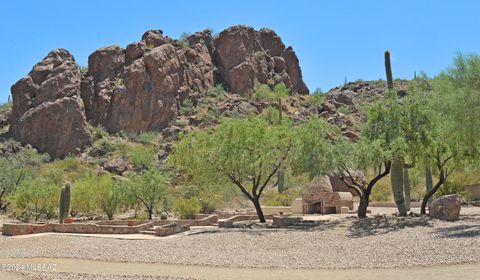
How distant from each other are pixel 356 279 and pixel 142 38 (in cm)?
7324

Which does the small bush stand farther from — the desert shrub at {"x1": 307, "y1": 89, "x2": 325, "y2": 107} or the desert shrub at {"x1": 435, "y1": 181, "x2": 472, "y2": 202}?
the desert shrub at {"x1": 307, "y1": 89, "x2": 325, "y2": 107}

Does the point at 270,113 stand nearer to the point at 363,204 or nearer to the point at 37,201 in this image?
the point at 37,201

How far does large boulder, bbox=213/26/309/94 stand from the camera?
84.6 m

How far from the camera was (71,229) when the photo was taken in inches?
956

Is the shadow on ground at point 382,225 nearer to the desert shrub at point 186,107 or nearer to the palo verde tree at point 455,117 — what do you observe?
the palo verde tree at point 455,117

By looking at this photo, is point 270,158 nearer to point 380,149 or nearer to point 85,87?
point 380,149

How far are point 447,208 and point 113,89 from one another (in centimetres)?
5816

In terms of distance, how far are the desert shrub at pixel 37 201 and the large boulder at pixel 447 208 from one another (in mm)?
24246

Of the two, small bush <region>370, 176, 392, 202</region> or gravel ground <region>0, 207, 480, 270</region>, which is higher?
small bush <region>370, 176, 392, 202</region>

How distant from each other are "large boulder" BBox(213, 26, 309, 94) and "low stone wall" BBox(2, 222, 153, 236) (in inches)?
2389

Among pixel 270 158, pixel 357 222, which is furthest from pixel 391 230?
pixel 270 158

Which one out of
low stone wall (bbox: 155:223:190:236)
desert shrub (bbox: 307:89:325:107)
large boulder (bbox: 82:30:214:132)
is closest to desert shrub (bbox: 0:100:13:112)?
large boulder (bbox: 82:30:214:132)

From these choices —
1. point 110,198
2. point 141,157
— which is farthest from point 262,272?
point 141,157

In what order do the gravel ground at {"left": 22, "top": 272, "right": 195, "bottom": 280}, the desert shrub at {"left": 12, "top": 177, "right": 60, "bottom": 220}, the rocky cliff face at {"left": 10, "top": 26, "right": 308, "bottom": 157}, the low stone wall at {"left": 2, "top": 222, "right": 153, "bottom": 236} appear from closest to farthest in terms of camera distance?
the gravel ground at {"left": 22, "top": 272, "right": 195, "bottom": 280}, the low stone wall at {"left": 2, "top": 222, "right": 153, "bottom": 236}, the desert shrub at {"left": 12, "top": 177, "right": 60, "bottom": 220}, the rocky cliff face at {"left": 10, "top": 26, "right": 308, "bottom": 157}
